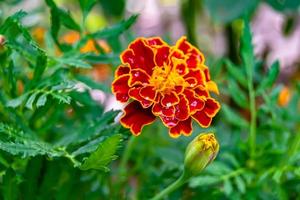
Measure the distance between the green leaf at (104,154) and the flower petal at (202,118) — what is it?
0.30 ft

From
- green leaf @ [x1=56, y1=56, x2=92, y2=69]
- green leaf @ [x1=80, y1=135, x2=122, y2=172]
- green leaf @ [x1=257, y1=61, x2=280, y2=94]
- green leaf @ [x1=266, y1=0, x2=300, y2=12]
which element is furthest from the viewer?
green leaf @ [x1=266, y1=0, x2=300, y2=12]

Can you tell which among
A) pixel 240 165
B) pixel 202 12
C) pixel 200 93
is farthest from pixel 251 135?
pixel 202 12

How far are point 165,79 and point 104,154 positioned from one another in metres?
0.11

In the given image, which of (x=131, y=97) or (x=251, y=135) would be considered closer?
(x=131, y=97)

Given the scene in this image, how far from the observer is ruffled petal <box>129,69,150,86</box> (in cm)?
60

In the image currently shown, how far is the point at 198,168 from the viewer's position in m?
0.58

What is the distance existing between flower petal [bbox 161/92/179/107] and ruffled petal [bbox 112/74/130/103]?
33 mm

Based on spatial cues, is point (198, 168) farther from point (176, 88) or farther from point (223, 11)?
point (223, 11)

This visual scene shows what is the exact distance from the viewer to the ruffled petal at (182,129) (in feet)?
1.92

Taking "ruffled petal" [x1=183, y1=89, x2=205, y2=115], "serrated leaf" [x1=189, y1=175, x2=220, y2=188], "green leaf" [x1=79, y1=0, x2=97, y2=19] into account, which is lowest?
"serrated leaf" [x1=189, y1=175, x2=220, y2=188]

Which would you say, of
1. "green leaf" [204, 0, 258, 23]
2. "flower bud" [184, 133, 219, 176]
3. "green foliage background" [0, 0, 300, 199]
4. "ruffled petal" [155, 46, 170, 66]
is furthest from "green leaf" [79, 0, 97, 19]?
"green leaf" [204, 0, 258, 23]

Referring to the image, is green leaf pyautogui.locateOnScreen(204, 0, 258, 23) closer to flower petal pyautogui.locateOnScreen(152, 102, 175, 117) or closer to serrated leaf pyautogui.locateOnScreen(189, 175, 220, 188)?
serrated leaf pyautogui.locateOnScreen(189, 175, 220, 188)

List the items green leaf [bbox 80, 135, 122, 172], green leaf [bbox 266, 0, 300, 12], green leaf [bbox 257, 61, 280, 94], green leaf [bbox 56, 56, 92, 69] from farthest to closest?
1. green leaf [bbox 266, 0, 300, 12]
2. green leaf [bbox 257, 61, 280, 94]
3. green leaf [bbox 56, 56, 92, 69]
4. green leaf [bbox 80, 135, 122, 172]

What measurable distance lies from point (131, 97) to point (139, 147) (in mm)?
371
